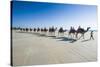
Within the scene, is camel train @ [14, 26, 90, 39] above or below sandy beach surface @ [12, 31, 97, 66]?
above

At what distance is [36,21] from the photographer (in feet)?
6.89

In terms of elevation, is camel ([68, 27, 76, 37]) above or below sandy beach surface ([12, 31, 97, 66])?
above

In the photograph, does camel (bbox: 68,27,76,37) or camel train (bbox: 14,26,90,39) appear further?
camel (bbox: 68,27,76,37)

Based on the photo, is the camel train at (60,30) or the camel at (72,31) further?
the camel at (72,31)

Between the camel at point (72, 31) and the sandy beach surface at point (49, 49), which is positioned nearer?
the sandy beach surface at point (49, 49)

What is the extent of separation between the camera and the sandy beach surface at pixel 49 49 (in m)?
2.04

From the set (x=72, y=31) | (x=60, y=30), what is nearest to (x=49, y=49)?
(x=60, y=30)

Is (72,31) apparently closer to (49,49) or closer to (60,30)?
(60,30)

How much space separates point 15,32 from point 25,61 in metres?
0.37

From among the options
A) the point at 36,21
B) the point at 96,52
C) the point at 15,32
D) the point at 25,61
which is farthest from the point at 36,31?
the point at 96,52

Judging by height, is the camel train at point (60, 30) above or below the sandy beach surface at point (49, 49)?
above

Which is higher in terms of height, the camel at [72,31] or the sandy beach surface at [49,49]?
the camel at [72,31]

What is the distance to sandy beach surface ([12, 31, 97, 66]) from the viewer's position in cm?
204

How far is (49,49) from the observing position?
2139 millimetres
